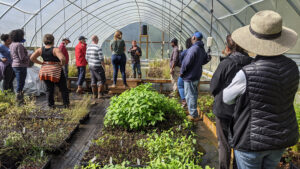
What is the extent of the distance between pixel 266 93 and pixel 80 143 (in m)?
2.88

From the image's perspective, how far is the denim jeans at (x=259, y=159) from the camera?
5.61 feet

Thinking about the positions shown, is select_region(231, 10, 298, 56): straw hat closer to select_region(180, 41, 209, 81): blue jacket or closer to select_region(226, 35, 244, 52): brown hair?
select_region(226, 35, 244, 52): brown hair

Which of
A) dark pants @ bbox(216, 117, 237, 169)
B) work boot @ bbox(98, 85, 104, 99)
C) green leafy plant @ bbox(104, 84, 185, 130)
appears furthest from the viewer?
work boot @ bbox(98, 85, 104, 99)

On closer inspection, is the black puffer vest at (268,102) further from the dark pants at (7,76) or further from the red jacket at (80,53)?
the red jacket at (80,53)

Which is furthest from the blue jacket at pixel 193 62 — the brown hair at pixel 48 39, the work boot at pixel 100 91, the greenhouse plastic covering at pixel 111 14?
the work boot at pixel 100 91

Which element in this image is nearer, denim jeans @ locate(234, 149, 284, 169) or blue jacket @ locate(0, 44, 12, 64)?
denim jeans @ locate(234, 149, 284, 169)

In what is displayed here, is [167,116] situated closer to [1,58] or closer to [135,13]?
[1,58]

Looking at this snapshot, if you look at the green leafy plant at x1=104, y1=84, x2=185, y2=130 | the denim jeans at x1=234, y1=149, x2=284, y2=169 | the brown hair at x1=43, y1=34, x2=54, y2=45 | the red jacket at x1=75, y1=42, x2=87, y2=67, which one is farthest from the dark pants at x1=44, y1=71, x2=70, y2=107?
the denim jeans at x1=234, y1=149, x2=284, y2=169

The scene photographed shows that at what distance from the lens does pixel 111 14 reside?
639 inches

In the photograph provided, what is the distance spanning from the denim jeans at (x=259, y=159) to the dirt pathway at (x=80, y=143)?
2.07 metres

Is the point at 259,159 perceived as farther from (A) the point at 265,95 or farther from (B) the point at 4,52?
(B) the point at 4,52

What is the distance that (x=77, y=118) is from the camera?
4324 millimetres

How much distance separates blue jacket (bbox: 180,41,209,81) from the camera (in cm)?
412

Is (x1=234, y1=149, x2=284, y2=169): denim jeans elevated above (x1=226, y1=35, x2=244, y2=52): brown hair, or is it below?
below
